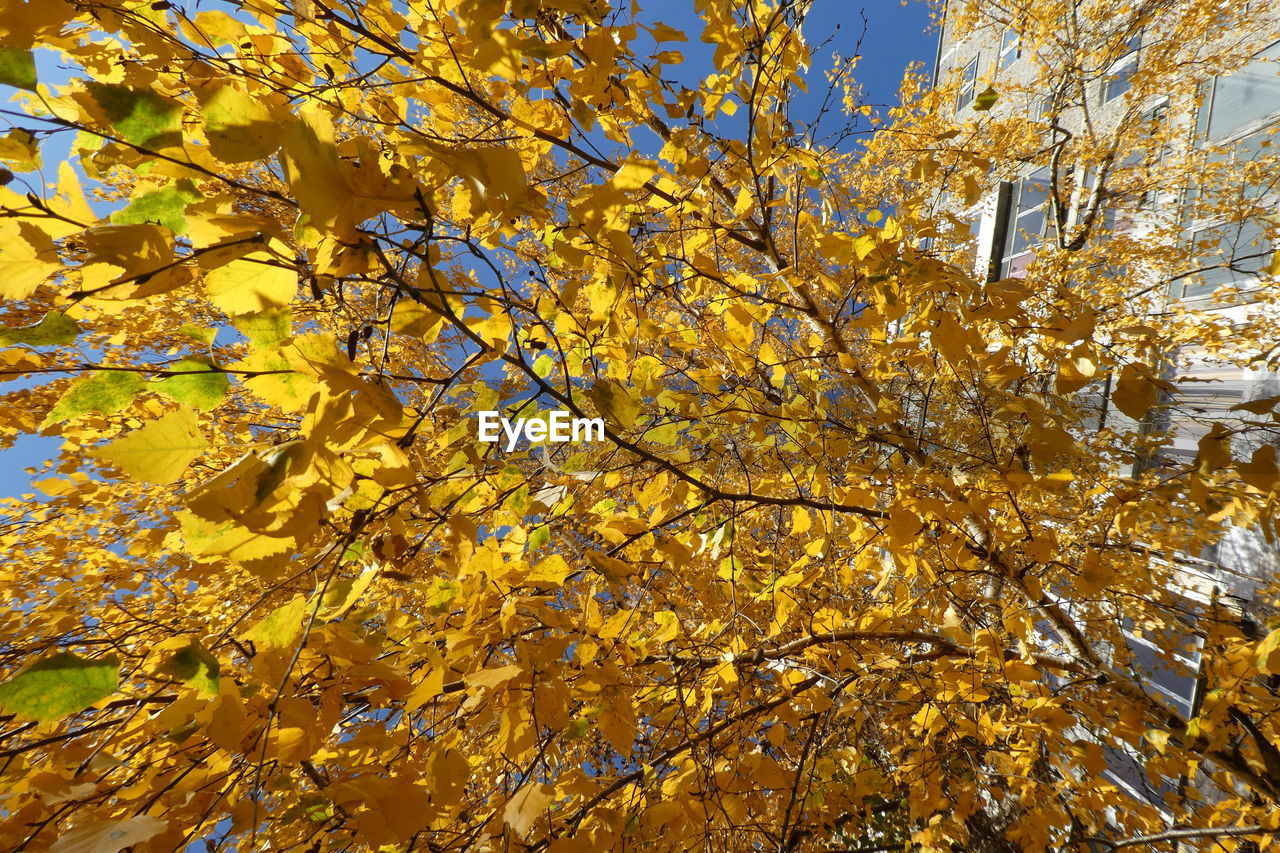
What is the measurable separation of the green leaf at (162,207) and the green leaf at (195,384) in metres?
0.17

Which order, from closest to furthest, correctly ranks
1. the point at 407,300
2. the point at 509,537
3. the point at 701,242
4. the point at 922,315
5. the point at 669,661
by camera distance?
1. the point at 407,300
2. the point at 509,537
3. the point at 922,315
4. the point at 701,242
5. the point at 669,661

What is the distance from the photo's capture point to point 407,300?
2.63 feet

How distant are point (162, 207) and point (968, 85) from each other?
54.6 feet

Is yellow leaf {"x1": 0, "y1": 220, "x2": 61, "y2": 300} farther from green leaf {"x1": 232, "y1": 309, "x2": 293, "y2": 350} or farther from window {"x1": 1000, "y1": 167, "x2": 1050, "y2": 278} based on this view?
window {"x1": 1000, "y1": 167, "x2": 1050, "y2": 278}

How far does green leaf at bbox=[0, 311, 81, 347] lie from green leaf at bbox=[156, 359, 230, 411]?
0.09 m

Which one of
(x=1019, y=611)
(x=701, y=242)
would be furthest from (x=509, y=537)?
(x=1019, y=611)

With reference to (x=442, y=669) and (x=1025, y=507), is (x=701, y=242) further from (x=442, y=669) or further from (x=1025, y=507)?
(x=1025, y=507)

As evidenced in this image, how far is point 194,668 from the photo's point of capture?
646 millimetres

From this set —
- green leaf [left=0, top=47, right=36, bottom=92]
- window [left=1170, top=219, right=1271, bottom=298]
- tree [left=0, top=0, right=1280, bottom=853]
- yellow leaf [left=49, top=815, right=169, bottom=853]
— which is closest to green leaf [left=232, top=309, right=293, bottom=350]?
tree [left=0, top=0, right=1280, bottom=853]

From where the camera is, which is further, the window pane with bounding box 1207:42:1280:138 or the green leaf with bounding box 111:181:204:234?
the window pane with bounding box 1207:42:1280:138

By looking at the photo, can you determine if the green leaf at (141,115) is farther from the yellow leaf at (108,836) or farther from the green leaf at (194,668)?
the yellow leaf at (108,836)

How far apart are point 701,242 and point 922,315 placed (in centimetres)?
70

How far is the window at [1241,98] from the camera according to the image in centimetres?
625

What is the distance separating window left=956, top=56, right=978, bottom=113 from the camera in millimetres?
11922
